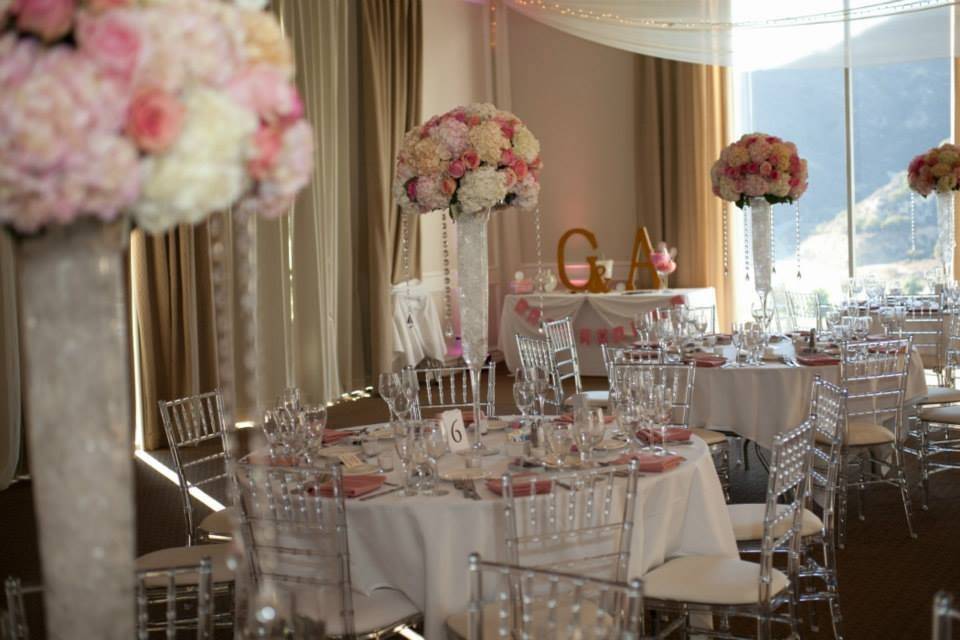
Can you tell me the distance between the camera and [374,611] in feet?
9.97

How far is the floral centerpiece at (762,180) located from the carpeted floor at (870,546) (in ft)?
4.21

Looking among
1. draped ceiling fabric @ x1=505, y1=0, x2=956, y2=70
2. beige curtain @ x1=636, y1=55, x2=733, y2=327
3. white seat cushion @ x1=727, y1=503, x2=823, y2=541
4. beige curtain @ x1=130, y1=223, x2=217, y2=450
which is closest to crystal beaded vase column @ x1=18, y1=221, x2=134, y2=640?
white seat cushion @ x1=727, y1=503, x2=823, y2=541

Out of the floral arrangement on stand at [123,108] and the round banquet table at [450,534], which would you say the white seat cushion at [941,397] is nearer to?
the round banquet table at [450,534]

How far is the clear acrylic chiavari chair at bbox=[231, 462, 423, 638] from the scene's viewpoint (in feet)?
9.66

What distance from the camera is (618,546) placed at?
10.2 feet

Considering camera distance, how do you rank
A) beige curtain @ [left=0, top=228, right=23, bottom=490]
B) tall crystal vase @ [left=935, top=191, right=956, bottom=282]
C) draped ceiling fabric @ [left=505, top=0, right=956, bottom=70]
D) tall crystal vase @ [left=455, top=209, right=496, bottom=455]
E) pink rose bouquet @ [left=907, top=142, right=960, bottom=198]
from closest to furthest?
1. tall crystal vase @ [left=455, top=209, right=496, bottom=455]
2. beige curtain @ [left=0, top=228, right=23, bottom=490]
3. pink rose bouquet @ [left=907, top=142, right=960, bottom=198]
4. tall crystal vase @ [left=935, top=191, right=956, bottom=282]
5. draped ceiling fabric @ [left=505, top=0, right=956, bottom=70]

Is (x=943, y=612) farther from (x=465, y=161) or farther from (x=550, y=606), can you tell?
(x=465, y=161)

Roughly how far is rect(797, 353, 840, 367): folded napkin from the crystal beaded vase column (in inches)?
176

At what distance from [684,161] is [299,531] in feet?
27.9

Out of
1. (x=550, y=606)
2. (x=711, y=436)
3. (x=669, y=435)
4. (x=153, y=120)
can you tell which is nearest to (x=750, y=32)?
(x=711, y=436)

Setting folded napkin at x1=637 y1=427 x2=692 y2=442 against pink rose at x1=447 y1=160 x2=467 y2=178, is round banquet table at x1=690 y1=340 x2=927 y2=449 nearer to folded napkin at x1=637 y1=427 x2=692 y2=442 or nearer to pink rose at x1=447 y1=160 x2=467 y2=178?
folded napkin at x1=637 y1=427 x2=692 y2=442

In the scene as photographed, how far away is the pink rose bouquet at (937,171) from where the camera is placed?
26.6ft

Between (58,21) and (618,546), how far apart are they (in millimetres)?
2211

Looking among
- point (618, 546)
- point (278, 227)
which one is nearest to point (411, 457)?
point (618, 546)
